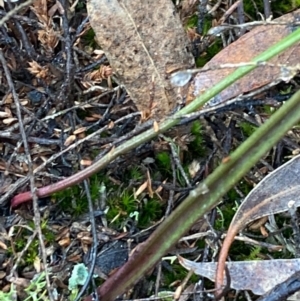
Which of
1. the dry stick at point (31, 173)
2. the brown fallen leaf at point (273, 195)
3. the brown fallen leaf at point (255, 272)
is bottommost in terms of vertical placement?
the brown fallen leaf at point (255, 272)

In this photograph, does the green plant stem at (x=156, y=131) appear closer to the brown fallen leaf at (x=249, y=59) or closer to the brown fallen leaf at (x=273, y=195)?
the brown fallen leaf at (x=249, y=59)

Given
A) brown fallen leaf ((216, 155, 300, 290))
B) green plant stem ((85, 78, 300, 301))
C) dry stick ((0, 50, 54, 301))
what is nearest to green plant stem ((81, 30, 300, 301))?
green plant stem ((85, 78, 300, 301))

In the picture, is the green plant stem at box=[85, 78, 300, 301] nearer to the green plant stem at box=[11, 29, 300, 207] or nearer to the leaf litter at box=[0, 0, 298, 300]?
the green plant stem at box=[11, 29, 300, 207]

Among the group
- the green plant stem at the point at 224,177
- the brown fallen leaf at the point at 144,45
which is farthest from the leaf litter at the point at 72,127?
the green plant stem at the point at 224,177

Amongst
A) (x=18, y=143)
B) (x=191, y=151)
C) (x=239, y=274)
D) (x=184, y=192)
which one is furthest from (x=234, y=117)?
(x=18, y=143)

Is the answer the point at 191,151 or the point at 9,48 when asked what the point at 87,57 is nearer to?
the point at 9,48

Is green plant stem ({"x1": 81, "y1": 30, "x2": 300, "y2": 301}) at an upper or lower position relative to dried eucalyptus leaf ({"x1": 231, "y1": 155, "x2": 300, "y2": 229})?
upper

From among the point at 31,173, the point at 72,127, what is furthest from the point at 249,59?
the point at 31,173
